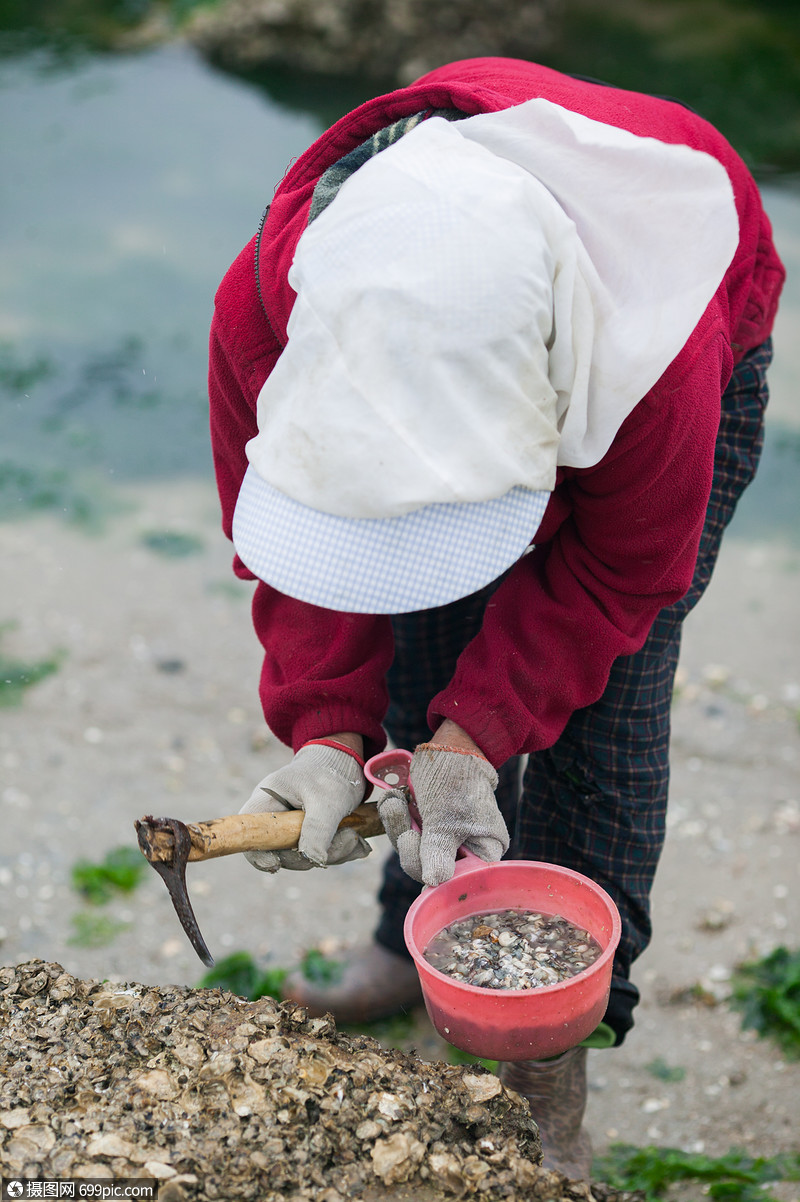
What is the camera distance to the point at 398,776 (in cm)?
192

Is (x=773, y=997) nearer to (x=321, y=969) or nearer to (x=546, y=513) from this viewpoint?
(x=321, y=969)

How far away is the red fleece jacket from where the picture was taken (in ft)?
5.26

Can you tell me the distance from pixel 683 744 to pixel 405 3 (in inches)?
245

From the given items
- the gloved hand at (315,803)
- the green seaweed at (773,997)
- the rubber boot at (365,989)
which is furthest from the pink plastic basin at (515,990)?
the green seaweed at (773,997)

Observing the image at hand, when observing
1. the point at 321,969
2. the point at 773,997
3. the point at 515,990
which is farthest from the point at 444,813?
the point at 773,997

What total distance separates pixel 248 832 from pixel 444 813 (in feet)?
1.06

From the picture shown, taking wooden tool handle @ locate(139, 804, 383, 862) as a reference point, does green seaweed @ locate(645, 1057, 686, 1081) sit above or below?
below

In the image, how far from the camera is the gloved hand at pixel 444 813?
1.75 m

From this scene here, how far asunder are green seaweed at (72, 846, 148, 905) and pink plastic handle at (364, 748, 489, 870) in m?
1.46

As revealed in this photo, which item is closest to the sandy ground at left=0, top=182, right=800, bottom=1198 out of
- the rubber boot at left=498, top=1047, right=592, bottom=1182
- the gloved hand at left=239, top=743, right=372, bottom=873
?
the rubber boot at left=498, top=1047, right=592, bottom=1182

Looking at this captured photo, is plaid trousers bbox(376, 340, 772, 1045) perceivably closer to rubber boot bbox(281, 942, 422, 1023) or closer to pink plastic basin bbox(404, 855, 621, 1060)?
pink plastic basin bbox(404, 855, 621, 1060)

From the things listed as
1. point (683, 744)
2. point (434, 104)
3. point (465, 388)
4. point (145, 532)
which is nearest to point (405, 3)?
point (145, 532)

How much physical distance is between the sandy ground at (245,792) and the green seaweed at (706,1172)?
73mm

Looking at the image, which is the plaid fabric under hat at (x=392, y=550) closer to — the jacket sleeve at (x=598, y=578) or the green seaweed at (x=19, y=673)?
the jacket sleeve at (x=598, y=578)
